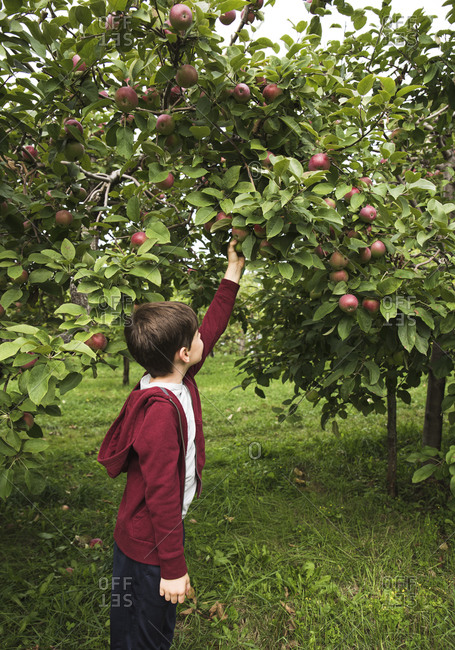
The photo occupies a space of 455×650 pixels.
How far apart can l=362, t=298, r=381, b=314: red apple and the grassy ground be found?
4.53ft

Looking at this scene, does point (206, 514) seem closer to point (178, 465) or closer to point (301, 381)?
point (301, 381)

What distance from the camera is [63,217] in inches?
76.8

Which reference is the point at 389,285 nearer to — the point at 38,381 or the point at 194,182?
the point at 194,182

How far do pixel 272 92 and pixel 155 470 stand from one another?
1.34 m

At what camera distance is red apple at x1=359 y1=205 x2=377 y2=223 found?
1.80 m

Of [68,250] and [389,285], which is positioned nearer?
[68,250]

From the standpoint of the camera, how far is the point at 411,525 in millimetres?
2904

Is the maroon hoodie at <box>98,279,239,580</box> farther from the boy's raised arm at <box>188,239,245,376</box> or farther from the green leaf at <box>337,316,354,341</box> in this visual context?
the green leaf at <box>337,316,354,341</box>

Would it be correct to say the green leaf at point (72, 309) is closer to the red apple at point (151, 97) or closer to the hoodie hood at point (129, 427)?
the hoodie hood at point (129, 427)

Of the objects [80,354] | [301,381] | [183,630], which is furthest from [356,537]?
[80,354]

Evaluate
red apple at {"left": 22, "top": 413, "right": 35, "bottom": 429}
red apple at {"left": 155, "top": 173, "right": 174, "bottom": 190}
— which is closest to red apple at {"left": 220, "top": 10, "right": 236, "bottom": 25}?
red apple at {"left": 155, "top": 173, "right": 174, "bottom": 190}

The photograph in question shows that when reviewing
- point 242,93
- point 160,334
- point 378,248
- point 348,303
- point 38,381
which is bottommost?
point 38,381

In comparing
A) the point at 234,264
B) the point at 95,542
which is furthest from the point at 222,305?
the point at 95,542

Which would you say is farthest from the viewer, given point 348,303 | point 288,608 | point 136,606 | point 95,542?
point 95,542
